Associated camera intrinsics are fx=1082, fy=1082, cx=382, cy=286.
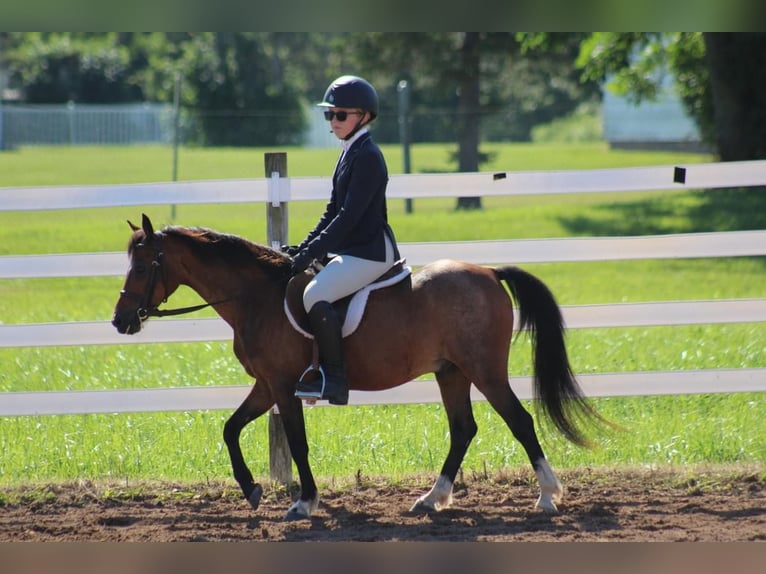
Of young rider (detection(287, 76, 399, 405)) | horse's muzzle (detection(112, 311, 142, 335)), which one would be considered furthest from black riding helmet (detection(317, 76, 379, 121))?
horse's muzzle (detection(112, 311, 142, 335))

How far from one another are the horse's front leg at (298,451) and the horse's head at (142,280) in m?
0.91

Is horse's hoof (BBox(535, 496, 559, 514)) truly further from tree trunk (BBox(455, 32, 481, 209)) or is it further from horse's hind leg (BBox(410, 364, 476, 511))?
tree trunk (BBox(455, 32, 481, 209))

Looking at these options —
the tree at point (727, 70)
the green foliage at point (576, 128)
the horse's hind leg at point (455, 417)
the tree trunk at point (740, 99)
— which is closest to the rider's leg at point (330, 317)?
the horse's hind leg at point (455, 417)

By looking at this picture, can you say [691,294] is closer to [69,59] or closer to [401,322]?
[401,322]

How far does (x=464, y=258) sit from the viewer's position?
278 inches

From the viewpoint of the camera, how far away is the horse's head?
602 centimetres

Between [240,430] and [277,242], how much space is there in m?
1.33

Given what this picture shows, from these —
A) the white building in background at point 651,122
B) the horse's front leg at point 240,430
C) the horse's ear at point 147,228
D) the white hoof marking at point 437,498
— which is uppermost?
the white building in background at point 651,122

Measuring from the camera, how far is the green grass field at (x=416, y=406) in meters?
7.21

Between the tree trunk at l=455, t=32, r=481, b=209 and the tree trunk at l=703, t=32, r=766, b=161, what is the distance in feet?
14.4

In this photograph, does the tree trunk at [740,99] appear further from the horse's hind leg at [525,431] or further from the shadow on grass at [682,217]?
the horse's hind leg at [525,431]

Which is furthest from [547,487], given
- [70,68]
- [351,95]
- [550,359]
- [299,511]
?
[70,68]

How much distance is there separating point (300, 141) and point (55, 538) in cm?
2864

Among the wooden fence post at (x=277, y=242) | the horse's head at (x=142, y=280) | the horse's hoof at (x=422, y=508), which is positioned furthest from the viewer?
the wooden fence post at (x=277, y=242)
